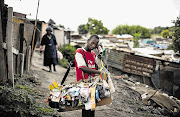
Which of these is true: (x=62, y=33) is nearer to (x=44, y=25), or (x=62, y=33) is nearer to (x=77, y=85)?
(x=44, y=25)

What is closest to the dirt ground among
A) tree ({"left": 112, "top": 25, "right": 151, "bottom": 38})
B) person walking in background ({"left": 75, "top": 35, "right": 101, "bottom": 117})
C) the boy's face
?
person walking in background ({"left": 75, "top": 35, "right": 101, "bottom": 117})

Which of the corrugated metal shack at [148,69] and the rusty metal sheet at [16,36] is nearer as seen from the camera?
the rusty metal sheet at [16,36]

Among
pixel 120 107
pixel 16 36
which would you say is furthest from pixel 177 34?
pixel 16 36

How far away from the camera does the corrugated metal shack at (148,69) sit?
390 inches

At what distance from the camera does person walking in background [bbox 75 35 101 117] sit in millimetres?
2373

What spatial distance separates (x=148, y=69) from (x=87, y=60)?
33.9ft

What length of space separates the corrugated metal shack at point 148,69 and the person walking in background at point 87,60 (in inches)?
338

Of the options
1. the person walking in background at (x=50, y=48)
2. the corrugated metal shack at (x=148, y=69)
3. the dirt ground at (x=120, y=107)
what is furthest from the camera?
the corrugated metal shack at (x=148, y=69)

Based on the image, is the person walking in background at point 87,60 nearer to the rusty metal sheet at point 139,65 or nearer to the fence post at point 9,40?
the fence post at point 9,40

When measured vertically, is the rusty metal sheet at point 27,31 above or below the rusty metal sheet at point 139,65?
above

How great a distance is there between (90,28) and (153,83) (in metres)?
45.4

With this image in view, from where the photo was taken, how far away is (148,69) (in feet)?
39.2

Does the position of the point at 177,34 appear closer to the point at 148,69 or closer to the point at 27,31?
the point at 148,69

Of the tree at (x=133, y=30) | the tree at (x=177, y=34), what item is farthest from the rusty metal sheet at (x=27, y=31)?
the tree at (x=133, y=30)
